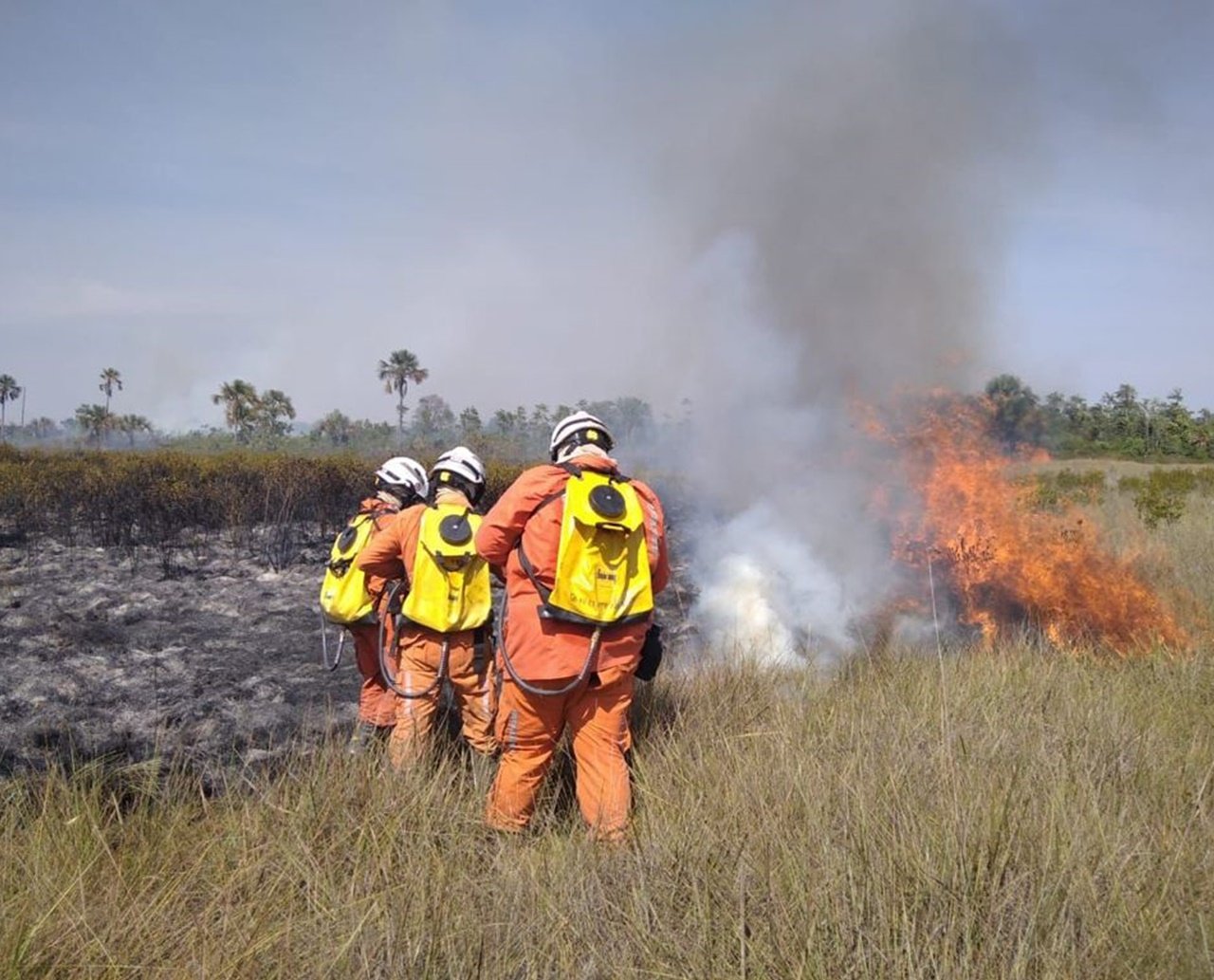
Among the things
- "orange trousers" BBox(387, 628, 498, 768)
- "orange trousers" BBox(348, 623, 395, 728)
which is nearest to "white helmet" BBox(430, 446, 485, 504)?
"orange trousers" BBox(387, 628, 498, 768)

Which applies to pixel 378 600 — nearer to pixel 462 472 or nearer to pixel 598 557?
pixel 462 472

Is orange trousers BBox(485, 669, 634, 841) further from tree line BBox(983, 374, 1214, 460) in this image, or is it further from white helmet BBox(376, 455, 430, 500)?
tree line BBox(983, 374, 1214, 460)

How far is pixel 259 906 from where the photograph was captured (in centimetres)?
281

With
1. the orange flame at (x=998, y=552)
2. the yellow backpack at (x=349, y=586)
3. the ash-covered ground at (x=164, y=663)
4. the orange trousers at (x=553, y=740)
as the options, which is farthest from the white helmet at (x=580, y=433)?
the orange flame at (x=998, y=552)

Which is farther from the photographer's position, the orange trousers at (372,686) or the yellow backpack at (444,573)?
the orange trousers at (372,686)

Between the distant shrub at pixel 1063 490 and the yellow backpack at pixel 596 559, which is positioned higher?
the yellow backpack at pixel 596 559

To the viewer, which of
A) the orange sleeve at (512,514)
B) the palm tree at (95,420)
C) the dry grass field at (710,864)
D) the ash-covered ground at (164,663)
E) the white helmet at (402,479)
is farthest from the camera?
the palm tree at (95,420)

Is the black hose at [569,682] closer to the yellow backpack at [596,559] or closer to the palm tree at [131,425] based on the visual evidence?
the yellow backpack at [596,559]

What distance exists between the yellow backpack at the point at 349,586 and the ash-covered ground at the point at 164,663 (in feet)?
1.86

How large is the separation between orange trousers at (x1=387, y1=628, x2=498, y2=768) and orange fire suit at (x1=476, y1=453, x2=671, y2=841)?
883 mm

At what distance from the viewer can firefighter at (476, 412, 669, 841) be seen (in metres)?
3.65

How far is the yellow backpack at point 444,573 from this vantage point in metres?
4.55

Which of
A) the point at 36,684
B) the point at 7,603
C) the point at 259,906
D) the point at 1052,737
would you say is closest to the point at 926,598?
the point at 1052,737

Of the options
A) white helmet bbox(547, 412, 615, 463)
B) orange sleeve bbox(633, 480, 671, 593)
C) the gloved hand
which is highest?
white helmet bbox(547, 412, 615, 463)
